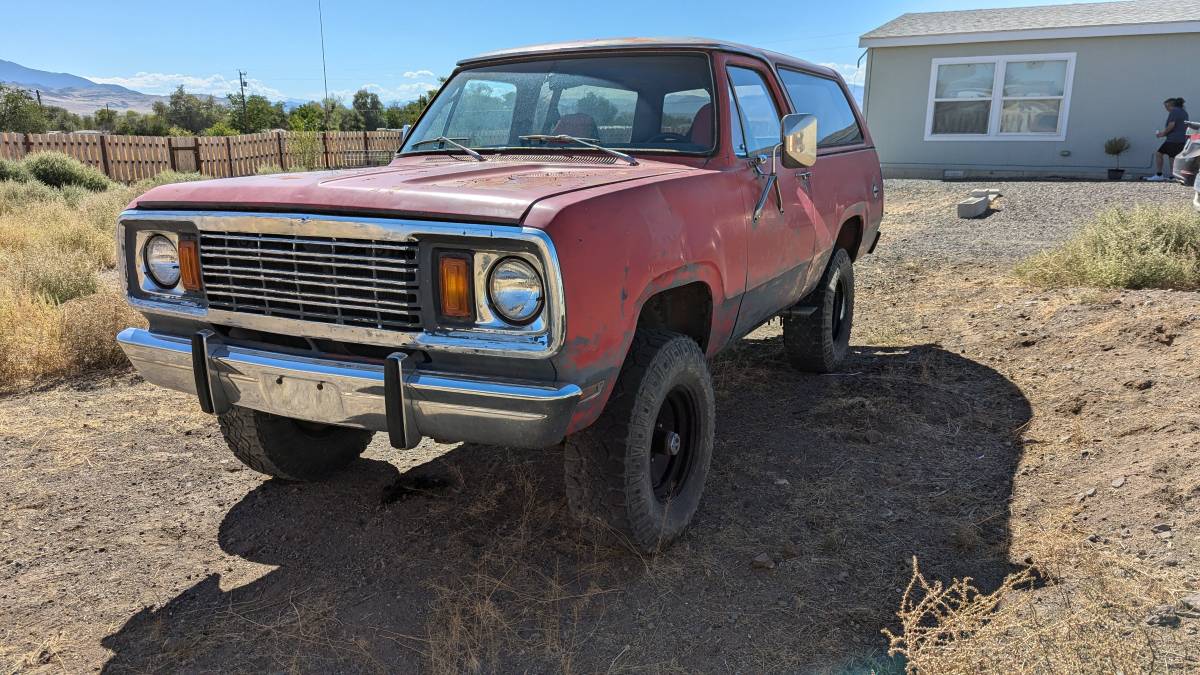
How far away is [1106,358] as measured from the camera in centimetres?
492

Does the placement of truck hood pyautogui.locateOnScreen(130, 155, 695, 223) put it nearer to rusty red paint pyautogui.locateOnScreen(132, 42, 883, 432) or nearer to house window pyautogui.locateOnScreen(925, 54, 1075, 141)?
rusty red paint pyautogui.locateOnScreen(132, 42, 883, 432)

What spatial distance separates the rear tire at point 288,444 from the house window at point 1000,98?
15.9 m

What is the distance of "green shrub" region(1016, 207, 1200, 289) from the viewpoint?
242 inches

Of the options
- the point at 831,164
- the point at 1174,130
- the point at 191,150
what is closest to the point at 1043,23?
the point at 1174,130

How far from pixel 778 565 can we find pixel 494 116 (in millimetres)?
2402

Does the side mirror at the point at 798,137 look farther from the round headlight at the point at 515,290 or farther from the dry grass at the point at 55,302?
the dry grass at the point at 55,302

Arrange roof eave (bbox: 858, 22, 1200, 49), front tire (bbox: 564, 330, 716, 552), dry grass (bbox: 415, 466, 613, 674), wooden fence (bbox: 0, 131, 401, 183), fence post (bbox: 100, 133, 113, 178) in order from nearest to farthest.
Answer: dry grass (bbox: 415, 466, 613, 674), front tire (bbox: 564, 330, 716, 552), roof eave (bbox: 858, 22, 1200, 49), wooden fence (bbox: 0, 131, 401, 183), fence post (bbox: 100, 133, 113, 178)

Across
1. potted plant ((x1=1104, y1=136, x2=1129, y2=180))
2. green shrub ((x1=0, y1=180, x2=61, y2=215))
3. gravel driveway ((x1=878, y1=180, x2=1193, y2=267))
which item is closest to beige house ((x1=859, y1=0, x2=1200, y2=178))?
potted plant ((x1=1104, y1=136, x2=1129, y2=180))

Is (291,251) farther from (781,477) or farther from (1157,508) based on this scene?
(1157,508)

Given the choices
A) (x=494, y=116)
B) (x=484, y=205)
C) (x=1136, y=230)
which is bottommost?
(x=1136, y=230)

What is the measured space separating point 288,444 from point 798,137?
2.59 m

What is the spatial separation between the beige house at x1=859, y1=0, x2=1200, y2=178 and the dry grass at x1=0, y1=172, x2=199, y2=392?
47.9 feet

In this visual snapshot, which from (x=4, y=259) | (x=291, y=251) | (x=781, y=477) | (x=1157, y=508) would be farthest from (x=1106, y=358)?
(x=4, y=259)

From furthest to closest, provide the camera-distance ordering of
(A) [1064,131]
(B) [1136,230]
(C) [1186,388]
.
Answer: (A) [1064,131]
(B) [1136,230]
(C) [1186,388]
